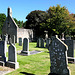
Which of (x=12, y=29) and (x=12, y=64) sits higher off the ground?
(x=12, y=29)

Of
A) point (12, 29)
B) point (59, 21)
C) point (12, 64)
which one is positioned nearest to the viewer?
point (12, 64)

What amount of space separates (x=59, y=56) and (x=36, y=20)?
1336 inches

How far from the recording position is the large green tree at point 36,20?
37406 millimetres

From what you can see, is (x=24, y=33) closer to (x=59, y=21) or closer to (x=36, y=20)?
(x=36, y=20)

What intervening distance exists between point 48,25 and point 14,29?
1017cm

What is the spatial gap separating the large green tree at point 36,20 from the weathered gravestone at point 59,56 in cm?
3134

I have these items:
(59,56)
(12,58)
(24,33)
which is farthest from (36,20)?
(59,56)

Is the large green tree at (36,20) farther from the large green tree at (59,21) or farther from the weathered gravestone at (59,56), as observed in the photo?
the weathered gravestone at (59,56)

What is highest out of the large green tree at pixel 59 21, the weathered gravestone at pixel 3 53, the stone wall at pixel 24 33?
the large green tree at pixel 59 21

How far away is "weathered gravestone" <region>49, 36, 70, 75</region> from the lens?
15.4ft

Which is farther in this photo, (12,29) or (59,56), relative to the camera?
(12,29)

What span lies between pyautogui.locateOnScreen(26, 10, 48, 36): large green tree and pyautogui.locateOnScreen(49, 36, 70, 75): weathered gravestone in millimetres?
31341

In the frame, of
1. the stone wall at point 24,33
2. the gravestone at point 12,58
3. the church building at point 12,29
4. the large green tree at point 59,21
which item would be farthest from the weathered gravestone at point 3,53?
the large green tree at point 59,21

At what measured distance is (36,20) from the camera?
1494 inches
